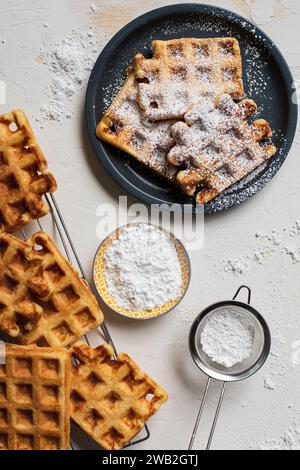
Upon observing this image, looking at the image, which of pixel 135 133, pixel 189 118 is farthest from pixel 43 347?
pixel 189 118

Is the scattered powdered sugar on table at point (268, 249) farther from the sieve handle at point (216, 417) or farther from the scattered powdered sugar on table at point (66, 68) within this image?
the scattered powdered sugar on table at point (66, 68)

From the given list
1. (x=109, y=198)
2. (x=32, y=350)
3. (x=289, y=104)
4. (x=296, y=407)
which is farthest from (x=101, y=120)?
(x=296, y=407)

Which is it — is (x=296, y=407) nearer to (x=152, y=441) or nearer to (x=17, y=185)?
(x=152, y=441)

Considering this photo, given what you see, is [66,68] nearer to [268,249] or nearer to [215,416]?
[268,249]

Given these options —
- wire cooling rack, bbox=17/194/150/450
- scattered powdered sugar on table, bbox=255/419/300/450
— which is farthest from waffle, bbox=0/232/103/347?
scattered powdered sugar on table, bbox=255/419/300/450

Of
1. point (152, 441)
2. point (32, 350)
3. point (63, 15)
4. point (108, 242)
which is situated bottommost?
point (152, 441)

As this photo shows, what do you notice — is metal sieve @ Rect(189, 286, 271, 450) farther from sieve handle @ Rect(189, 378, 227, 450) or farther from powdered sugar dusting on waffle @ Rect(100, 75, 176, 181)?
powdered sugar dusting on waffle @ Rect(100, 75, 176, 181)

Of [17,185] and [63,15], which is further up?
[63,15]
